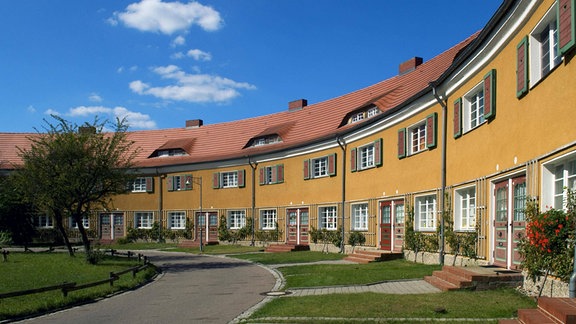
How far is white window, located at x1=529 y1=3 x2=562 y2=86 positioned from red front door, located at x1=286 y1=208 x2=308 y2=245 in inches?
818

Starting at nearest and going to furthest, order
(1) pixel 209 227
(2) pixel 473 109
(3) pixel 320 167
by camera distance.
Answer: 1. (2) pixel 473 109
2. (3) pixel 320 167
3. (1) pixel 209 227

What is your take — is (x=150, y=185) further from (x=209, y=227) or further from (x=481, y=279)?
(x=481, y=279)

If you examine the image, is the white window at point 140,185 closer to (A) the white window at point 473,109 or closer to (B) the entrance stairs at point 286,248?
(B) the entrance stairs at point 286,248

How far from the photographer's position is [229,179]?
37219 millimetres

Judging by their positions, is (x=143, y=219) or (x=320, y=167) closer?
(x=320, y=167)

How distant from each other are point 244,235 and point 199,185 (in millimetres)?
5573

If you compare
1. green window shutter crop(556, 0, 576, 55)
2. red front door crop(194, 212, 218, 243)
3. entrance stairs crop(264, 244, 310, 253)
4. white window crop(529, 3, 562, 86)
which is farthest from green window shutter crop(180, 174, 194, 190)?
green window shutter crop(556, 0, 576, 55)

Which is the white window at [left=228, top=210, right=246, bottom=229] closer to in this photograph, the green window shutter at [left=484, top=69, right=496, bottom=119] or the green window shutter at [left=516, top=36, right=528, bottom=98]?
the green window shutter at [left=484, top=69, right=496, bottom=119]

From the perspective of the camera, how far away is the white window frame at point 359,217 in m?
25.5

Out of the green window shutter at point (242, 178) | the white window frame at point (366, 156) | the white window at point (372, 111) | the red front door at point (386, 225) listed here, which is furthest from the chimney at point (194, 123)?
the red front door at point (386, 225)

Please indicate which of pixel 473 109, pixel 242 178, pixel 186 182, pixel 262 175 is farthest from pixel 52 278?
pixel 186 182

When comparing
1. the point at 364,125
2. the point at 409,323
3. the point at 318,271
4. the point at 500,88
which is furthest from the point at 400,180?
the point at 409,323

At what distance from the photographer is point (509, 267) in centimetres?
1258

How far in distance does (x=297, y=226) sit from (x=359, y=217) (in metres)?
6.32
